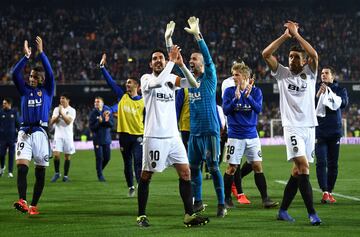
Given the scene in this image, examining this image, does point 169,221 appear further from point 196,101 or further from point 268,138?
point 268,138

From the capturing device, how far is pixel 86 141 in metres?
43.1

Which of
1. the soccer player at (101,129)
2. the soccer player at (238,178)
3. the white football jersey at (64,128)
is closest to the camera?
the soccer player at (238,178)

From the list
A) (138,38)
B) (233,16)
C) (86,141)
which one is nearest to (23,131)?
(86,141)

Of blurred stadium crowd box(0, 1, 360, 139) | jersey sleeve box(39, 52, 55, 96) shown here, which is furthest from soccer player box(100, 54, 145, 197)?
blurred stadium crowd box(0, 1, 360, 139)

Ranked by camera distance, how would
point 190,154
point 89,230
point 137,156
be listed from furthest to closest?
point 137,156 → point 190,154 → point 89,230

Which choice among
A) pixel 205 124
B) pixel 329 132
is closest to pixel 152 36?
pixel 329 132

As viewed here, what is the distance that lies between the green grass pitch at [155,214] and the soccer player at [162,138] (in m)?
0.37

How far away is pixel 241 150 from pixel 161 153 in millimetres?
2515

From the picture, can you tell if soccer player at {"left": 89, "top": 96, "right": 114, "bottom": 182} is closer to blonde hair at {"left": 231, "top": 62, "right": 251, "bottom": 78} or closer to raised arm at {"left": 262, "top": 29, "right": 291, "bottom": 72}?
blonde hair at {"left": 231, "top": 62, "right": 251, "bottom": 78}

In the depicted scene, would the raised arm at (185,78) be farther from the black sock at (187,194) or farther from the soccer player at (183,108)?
the soccer player at (183,108)

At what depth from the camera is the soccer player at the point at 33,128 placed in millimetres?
11297

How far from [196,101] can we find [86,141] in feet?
107

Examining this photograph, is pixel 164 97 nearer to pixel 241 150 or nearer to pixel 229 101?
pixel 229 101

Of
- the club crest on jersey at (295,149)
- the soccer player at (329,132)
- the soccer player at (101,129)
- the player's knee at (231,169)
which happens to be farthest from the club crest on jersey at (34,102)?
the soccer player at (101,129)
